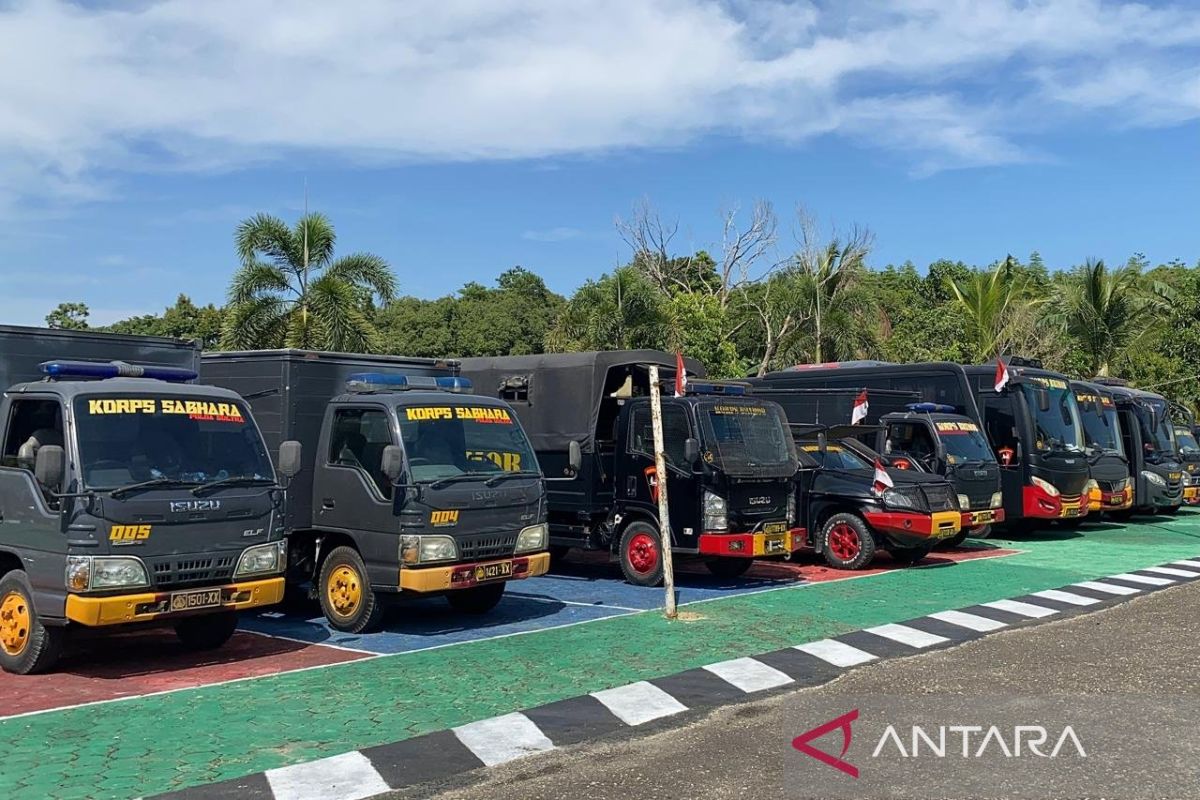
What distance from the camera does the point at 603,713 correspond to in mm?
7863

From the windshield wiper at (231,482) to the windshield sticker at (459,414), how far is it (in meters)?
1.60

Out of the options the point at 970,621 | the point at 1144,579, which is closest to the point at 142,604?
the point at 970,621

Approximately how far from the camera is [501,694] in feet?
27.7

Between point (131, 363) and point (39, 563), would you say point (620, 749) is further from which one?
point (131, 363)

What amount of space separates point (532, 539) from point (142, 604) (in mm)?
3851

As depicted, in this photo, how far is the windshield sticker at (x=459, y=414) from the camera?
35.5ft

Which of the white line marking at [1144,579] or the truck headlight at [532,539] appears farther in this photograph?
the white line marking at [1144,579]

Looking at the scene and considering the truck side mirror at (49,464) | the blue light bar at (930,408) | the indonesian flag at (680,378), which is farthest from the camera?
the blue light bar at (930,408)

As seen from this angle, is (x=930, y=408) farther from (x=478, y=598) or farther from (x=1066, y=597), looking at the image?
(x=478, y=598)

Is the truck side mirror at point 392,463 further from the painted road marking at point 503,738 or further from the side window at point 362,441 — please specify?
the painted road marking at point 503,738

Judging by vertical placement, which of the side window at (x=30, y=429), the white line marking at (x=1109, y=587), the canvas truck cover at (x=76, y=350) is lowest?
the white line marking at (x=1109, y=587)

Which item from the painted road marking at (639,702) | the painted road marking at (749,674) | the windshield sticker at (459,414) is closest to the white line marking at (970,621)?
the painted road marking at (749,674)

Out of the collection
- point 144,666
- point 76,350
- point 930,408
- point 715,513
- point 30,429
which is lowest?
point 144,666

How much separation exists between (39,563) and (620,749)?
191 inches
